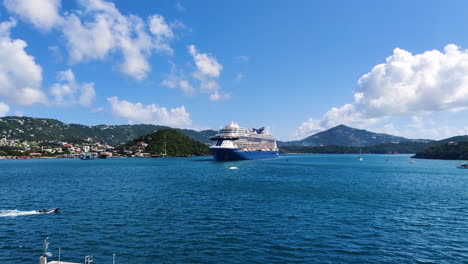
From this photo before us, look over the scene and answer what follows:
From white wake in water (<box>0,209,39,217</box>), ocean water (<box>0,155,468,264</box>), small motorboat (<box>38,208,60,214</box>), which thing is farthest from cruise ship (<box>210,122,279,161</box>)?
white wake in water (<box>0,209,39,217</box>)

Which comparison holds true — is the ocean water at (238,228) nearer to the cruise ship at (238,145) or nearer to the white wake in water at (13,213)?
the white wake in water at (13,213)

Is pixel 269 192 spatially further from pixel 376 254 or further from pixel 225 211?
pixel 376 254

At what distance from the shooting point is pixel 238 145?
466 ft

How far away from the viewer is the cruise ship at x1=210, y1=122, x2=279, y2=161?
419 feet

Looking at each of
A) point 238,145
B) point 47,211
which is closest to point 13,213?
point 47,211

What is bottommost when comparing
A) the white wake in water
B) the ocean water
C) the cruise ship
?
the ocean water

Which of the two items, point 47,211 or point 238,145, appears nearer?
point 47,211

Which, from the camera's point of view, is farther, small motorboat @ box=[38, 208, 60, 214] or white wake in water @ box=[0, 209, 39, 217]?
small motorboat @ box=[38, 208, 60, 214]

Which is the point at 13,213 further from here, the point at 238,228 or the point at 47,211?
the point at 238,228

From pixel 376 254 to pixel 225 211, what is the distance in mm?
16967

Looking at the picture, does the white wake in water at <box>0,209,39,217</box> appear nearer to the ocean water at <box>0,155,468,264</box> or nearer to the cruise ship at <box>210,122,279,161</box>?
the ocean water at <box>0,155,468,264</box>

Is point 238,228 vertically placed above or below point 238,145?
below

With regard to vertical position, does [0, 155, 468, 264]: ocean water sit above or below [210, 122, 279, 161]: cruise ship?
below

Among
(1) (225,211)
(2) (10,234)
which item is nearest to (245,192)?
(1) (225,211)
